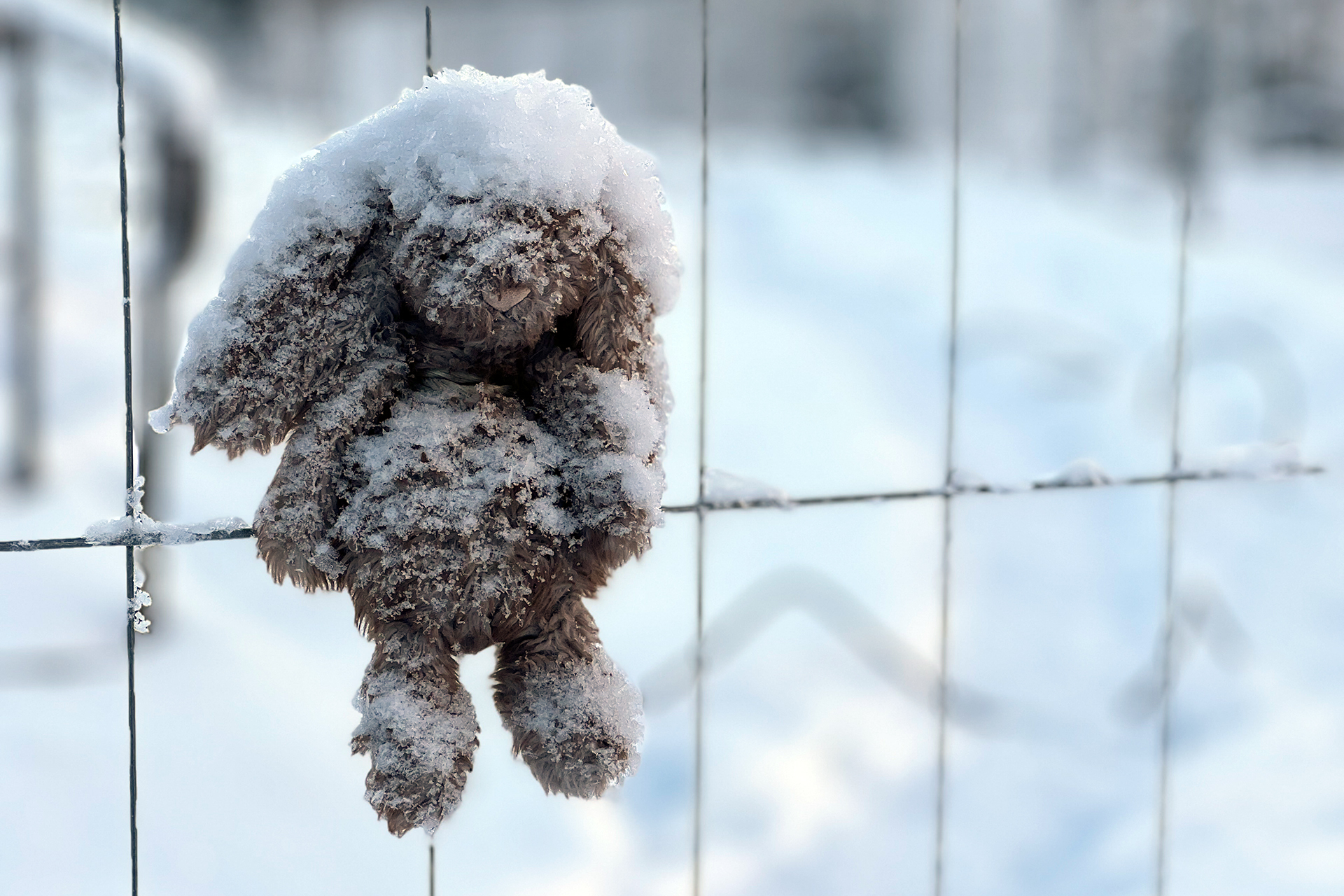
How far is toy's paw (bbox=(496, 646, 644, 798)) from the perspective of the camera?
504 mm

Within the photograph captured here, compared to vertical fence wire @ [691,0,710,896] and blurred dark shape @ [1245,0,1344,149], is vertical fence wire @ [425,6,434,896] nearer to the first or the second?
vertical fence wire @ [691,0,710,896]

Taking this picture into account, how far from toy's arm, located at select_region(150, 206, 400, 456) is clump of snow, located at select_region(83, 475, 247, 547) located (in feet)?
0.37

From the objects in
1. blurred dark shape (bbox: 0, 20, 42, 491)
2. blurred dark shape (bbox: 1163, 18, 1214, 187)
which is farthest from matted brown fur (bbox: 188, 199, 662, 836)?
blurred dark shape (bbox: 1163, 18, 1214, 187)

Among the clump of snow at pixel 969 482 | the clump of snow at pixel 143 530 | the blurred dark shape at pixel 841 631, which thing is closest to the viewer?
the clump of snow at pixel 143 530

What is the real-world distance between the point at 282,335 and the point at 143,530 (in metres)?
0.18

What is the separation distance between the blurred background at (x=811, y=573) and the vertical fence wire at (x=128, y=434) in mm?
100

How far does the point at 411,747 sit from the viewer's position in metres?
0.47

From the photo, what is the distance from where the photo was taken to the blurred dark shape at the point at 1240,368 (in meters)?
2.37

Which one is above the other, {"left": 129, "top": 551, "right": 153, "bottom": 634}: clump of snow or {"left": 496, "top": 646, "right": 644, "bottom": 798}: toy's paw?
{"left": 129, "top": 551, "right": 153, "bottom": 634}: clump of snow

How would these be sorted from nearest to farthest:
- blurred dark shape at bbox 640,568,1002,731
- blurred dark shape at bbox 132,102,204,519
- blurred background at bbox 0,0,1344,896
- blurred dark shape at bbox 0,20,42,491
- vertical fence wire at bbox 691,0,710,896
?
1. vertical fence wire at bbox 691,0,710,896
2. blurred background at bbox 0,0,1344,896
3. blurred dark shape at bbox 132,102,204,519
4. blurred dark shape at bbox 640,568,1002,731
5. blurred dark shape at bbox 0,20,42,491

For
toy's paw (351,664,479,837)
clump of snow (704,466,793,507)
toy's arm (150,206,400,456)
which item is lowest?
toy's paw (351,664,479,837)

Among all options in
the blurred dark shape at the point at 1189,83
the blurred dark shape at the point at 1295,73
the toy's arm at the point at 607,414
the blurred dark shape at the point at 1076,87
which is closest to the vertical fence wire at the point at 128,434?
the toy's arm at the point at 607,414

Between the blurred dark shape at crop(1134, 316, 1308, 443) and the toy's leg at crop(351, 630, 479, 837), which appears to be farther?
the blurred dark shape at crop(1134, 316, 1308, 443)

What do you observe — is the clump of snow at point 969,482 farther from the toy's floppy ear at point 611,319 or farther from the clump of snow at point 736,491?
the toy's floppy ear at point 611,319
